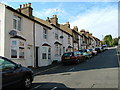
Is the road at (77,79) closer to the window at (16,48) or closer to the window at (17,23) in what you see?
the window at (16,48)

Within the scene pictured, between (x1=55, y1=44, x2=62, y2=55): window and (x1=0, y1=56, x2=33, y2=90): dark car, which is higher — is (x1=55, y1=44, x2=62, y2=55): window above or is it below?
above

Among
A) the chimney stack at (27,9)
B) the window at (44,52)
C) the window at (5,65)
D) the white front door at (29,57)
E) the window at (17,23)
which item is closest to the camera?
the window at (5,65)

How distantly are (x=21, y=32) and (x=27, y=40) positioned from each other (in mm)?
1355

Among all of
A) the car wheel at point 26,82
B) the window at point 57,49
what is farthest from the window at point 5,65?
the window at point 57,49

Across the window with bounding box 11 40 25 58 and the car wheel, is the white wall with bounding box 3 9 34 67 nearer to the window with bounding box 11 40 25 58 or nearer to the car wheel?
the window with bounding box 11 40 25 58

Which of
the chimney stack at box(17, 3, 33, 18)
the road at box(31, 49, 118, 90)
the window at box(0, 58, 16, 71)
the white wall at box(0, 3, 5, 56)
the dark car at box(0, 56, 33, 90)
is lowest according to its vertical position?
the road at box(31, 49, 118, 90)

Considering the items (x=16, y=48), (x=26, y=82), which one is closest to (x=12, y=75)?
(x=26, y=82)

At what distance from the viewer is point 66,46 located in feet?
104

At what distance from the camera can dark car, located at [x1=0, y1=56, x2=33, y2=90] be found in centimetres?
619

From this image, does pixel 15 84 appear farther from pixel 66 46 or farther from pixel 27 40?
pixel 66 46

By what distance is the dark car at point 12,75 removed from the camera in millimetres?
6191

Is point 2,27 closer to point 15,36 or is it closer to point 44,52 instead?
point 15,36

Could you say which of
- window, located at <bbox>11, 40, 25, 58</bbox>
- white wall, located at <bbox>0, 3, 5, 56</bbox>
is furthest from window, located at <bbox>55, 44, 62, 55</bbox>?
white wall, located at <bbox>0, 3, 5, 56</bbox>

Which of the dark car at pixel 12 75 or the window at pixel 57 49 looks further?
the window at pixel 57 49
